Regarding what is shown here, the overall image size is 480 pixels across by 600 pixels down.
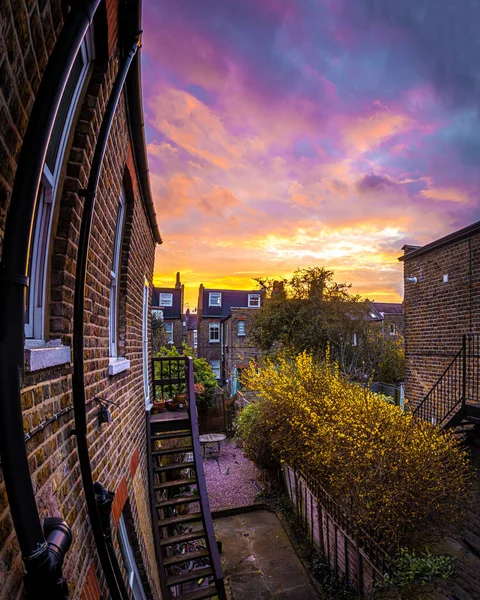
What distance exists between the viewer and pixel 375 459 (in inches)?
217

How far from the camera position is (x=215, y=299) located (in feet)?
107

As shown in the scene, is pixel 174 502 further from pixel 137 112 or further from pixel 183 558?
pixel 137 112

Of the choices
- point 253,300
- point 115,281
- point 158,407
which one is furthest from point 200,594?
point 253,300

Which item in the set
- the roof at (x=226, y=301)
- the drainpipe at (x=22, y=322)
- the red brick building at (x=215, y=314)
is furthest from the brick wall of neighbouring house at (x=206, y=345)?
the drainpipe at (x=22, y=322)

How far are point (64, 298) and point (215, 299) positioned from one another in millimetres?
30642

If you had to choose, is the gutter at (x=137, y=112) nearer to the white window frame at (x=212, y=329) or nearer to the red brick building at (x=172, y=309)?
the white window frame at (x=212, y=329)

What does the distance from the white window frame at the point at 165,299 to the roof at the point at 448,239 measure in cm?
2529

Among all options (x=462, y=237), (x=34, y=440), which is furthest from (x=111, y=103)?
(x=462, y=237)

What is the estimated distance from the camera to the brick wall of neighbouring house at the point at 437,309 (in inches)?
319

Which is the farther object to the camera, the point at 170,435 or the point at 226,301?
the point at 226,301

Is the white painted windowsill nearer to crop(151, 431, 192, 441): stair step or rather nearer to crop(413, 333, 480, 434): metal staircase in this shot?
crop(151, 431, 192, 441): stair step

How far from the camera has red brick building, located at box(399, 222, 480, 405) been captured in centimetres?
809

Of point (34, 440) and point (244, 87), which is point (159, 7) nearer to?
point (244, 87)

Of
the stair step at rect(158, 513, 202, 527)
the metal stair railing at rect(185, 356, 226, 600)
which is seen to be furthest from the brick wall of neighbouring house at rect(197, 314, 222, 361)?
the stair step at rect(158, 513, 202, 527)
